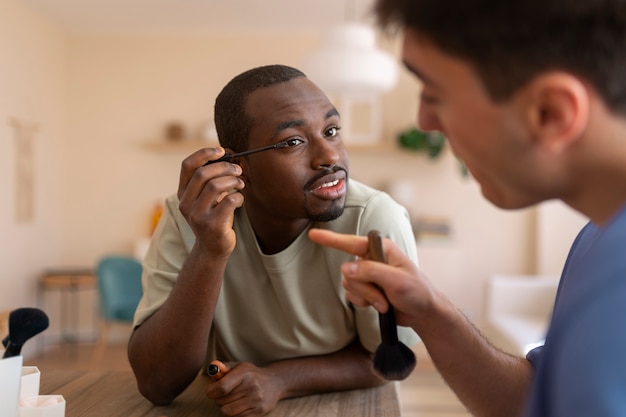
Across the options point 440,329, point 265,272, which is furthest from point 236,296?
point 440,329

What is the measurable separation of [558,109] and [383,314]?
438 mm

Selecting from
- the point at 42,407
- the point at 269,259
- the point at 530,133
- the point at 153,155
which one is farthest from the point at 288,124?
the point at 153,155

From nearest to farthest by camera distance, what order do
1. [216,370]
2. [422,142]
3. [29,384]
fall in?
1. [29,384]
2. [216,370]
3. [422,142]

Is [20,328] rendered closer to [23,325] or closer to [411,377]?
[23,325]

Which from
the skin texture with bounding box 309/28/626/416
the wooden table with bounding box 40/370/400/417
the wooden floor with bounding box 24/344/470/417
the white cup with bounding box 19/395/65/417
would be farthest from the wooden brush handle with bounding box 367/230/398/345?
the wooden floor with bounding box 24/344/470/417

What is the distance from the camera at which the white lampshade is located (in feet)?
11.4

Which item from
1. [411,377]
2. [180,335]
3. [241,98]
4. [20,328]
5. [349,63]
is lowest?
[411,377]

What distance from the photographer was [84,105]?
21.2ft

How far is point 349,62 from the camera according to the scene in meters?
3.48

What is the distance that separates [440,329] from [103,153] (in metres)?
5.86

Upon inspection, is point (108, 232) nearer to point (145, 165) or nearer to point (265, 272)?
point (145, 165)

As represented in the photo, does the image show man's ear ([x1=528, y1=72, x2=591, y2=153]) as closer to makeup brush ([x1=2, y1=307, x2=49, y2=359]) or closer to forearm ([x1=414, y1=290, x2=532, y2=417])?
forearm ([x1=414, y1=290, x2=532, y2=417])

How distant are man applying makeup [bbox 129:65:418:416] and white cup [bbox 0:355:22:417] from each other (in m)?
0.41

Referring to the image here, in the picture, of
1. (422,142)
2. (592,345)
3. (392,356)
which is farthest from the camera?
(422,142)
